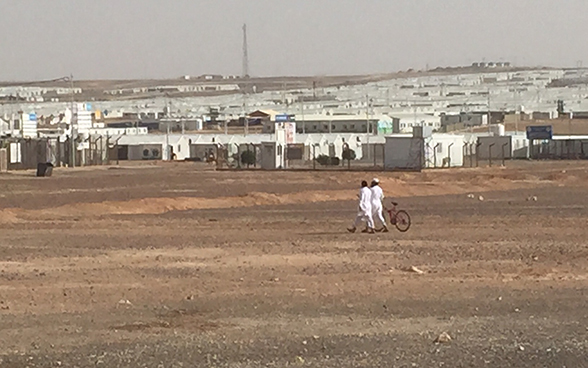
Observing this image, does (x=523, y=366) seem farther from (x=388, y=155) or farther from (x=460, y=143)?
(x=460, y=143)

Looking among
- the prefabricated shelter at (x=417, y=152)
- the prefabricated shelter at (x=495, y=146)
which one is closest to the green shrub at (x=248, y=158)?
the prefabricated shelter at (x=417, y=152)

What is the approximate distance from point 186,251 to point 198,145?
225 ft

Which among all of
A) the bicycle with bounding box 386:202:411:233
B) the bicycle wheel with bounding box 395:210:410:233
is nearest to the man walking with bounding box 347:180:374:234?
the bicycle with bounding box 386:202:411:233

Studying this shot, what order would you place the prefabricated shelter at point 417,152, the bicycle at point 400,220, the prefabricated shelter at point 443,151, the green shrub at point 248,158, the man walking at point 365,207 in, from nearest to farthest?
the man walking at point 365,207, the bicycle at point 400,220, the prefabricated shelter at point 417,152, the prefabricated shelter at point 443,151, the green shrub at point 248,158

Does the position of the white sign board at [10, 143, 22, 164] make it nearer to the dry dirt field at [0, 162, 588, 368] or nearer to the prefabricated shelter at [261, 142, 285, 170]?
the prefabricated shelter at [261, 142, 285, 170]

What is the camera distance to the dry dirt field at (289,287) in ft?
38.9

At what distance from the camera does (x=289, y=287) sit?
17.1 m

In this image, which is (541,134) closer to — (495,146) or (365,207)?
(495,146)

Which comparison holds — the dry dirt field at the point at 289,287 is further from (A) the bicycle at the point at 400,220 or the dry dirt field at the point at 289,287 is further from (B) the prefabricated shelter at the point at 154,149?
(B) the prefabricated shelter at the point at 154,149

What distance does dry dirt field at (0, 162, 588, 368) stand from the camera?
11.8m

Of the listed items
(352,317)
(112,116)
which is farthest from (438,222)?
(112,116)

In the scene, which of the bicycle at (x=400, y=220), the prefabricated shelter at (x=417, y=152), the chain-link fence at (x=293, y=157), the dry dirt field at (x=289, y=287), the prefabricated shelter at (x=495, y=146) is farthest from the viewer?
the prefabricated shelter at (x=495, y=146)

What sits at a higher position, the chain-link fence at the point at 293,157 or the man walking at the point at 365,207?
the man walking at the point at 365,207

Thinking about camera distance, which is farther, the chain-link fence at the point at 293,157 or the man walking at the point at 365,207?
the chain-link fence at the point at 293,157
